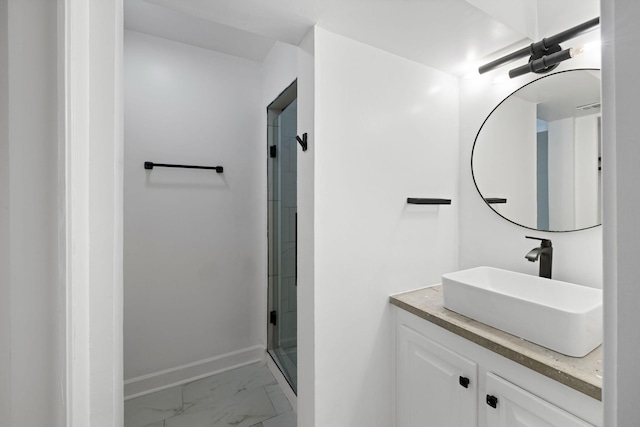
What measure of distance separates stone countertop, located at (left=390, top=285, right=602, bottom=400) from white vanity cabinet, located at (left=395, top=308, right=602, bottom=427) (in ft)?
0.12

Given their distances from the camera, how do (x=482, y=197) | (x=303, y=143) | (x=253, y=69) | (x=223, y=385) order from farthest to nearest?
1. (x=253, y=69)
2. (x=223, y=385)
3. (x=482, y=197)
4. (x=303, y=143)

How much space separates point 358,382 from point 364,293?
39cm

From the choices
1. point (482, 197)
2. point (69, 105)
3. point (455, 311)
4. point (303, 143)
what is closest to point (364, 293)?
point (455, 311)

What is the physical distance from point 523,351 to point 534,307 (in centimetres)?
14

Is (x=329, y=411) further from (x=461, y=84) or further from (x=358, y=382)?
(x=461, y=84)

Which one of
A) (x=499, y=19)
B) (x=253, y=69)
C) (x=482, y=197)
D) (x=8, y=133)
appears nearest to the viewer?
(x=8, y=133)

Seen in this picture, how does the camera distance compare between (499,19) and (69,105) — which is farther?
(499,19)

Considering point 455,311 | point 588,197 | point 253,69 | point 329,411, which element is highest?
point 253,69

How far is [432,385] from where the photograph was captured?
111 centimetres

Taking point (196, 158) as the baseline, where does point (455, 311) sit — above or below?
below

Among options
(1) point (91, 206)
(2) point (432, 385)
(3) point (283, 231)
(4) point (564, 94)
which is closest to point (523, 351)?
(2) point (432, 385)

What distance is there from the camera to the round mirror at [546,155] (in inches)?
43.2

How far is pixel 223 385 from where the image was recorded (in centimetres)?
191

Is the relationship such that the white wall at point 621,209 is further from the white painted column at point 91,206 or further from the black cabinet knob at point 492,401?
the black cabinet knob at point 492,401
